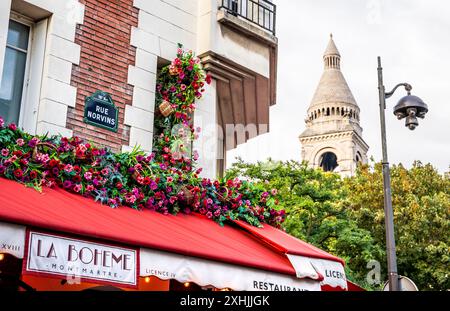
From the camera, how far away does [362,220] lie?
28.8m

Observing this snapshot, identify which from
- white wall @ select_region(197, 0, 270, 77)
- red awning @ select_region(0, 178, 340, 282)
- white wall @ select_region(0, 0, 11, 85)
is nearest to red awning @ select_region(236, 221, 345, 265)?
red awning @ select_region(0, 178, 340, 282)

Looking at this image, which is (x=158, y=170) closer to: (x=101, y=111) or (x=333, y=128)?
(x=101, y=111)

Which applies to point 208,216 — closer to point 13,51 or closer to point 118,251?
point 118,251

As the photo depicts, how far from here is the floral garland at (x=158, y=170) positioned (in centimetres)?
648

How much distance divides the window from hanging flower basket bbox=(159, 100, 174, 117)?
2015mm

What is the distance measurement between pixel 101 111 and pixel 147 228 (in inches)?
92.3

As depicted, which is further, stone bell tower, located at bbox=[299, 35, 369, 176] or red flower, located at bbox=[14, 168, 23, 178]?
stone bell tower, located at bbox=[299, 35, 369, 176]

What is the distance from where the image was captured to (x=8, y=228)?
488cm

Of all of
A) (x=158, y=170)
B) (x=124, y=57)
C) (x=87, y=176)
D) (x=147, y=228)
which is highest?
(x=124, y=57)

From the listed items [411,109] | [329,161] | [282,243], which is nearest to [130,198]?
[282,243]

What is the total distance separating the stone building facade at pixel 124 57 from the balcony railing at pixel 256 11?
0.02m

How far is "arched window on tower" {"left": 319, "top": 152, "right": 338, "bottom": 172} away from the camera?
109m

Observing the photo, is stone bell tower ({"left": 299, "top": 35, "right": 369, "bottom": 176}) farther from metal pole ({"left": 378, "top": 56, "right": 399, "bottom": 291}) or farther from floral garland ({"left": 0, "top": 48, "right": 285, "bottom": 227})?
floral garland ({"left": 0, "top": 48, "right": 285, "bottom": 227})

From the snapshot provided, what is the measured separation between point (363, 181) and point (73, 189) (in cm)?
2752
